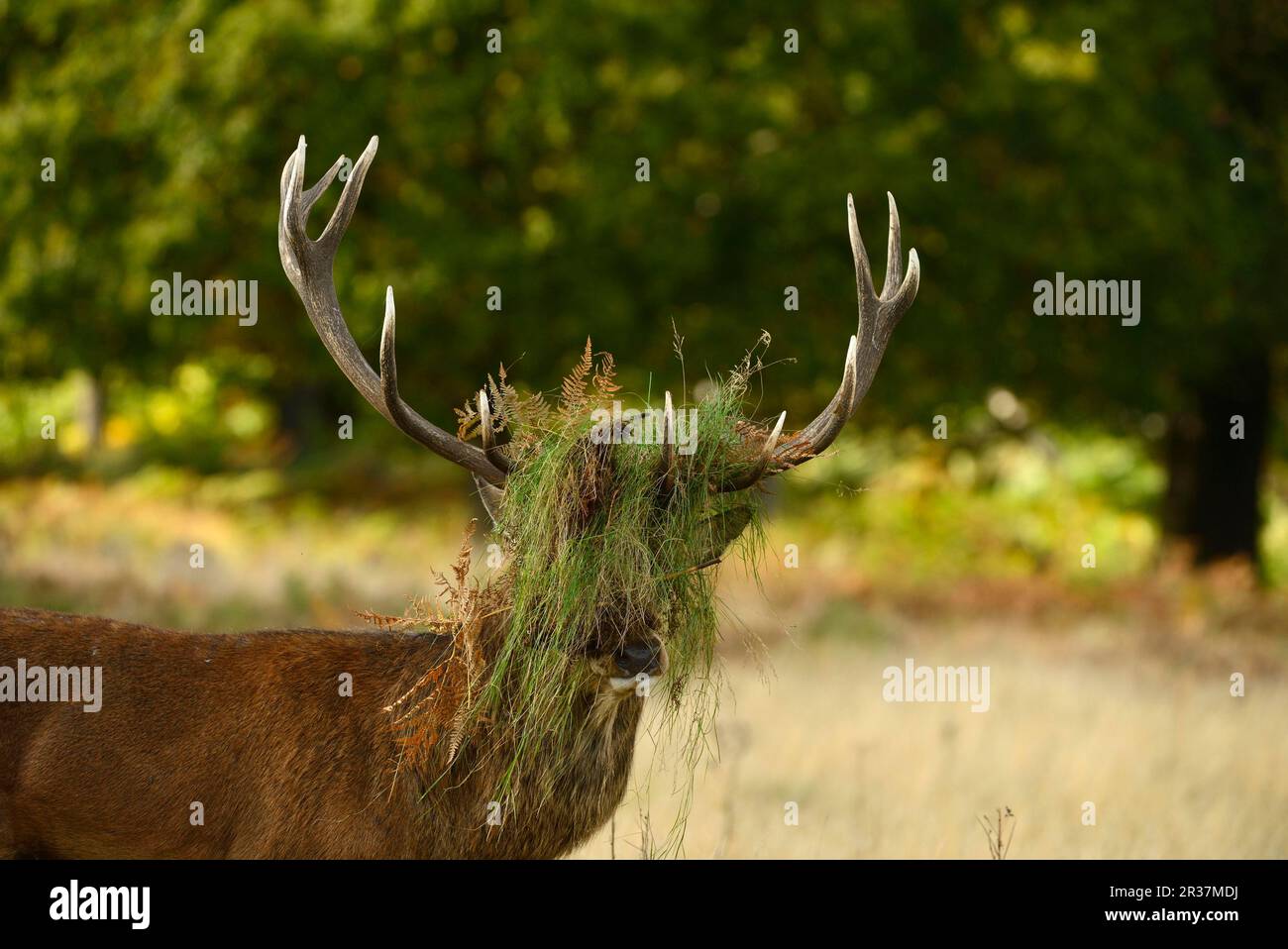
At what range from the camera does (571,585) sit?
3520 mm

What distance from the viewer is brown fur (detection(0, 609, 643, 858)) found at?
143 inches

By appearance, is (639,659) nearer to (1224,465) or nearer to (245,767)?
(245,767)

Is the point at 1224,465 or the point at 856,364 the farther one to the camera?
the point at 1224,465

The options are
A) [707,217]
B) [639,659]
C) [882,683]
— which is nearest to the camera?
[639,659]

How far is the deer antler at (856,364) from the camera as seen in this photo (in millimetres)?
3829

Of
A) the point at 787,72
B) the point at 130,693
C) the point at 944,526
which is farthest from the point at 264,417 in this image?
the point at 130,693

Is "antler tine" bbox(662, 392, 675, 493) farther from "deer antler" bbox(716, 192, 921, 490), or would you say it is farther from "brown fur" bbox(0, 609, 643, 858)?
"brown fur" bbox(0, 609, 643, 858)

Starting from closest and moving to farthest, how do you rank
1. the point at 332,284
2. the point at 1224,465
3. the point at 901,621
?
the point at 332,284 < the point at 901,621 < the point at 1224,465

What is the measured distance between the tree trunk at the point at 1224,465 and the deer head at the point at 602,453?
1066cm

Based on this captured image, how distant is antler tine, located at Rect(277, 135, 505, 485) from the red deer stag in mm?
68

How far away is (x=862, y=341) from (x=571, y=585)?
1.42 metres

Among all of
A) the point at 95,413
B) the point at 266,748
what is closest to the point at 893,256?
the point at 266,748

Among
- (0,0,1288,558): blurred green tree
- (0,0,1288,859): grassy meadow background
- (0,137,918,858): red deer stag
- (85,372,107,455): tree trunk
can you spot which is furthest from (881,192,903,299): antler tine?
(85,372,107,455): tree trunk

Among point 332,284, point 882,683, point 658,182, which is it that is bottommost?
point 882,683
